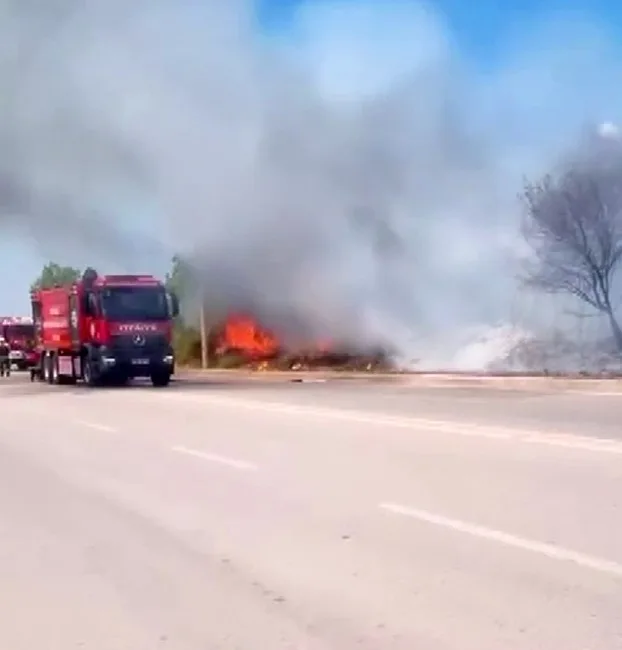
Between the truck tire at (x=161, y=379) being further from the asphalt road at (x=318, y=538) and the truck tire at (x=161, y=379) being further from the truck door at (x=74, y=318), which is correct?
the asphalt road at (x=318, y=538)

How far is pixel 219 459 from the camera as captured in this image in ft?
46.1

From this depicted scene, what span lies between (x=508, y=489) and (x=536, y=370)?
→ 92.4ft

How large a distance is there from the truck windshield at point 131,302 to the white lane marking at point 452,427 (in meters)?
11.3

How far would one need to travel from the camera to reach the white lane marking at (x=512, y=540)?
735cm

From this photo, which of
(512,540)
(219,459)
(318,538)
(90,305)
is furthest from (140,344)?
(512,540)

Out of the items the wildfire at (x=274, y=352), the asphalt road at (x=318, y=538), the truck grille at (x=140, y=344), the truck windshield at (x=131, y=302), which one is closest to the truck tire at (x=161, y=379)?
the truck grille at (x=140, y=344)

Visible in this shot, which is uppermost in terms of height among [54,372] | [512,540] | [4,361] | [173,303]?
[173,303]

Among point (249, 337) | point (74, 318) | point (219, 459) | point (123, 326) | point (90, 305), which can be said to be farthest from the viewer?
point (249, 337)

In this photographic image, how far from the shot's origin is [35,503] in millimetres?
11320

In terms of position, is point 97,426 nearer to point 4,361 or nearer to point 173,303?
point 173,303

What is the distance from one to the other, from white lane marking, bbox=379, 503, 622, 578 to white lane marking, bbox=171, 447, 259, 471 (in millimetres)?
3415

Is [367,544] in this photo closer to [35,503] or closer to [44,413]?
[35,503]

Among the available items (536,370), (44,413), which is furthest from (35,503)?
(536,370)

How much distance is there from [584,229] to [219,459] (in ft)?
85.3
